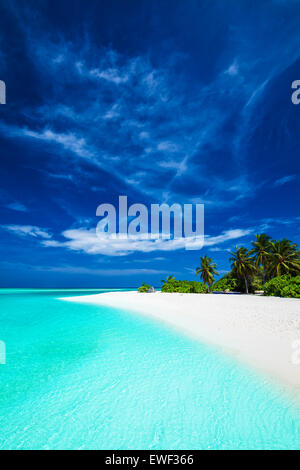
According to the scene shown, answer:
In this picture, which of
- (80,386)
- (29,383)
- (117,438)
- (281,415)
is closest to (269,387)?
(281,415)

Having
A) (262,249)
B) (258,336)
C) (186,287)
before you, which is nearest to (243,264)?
(262,249)

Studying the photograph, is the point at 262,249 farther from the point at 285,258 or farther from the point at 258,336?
the point at 258,336

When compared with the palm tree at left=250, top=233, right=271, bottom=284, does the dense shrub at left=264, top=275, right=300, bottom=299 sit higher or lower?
lower

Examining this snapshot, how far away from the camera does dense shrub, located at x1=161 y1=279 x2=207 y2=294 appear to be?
152 feet

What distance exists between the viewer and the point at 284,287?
2627cm

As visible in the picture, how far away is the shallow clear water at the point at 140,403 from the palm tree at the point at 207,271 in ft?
145

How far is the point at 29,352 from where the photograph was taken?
9.66 m

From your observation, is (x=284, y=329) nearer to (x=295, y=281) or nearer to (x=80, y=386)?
(x=80, y=386)

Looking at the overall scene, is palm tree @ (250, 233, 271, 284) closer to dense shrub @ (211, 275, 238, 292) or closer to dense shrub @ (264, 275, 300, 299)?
dense shrub @ (211, 275, 238, 292)

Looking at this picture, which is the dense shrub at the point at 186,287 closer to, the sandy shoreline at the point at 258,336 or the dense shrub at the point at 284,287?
the dense shrub at the point at 284,287

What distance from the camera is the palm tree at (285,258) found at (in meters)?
34.4

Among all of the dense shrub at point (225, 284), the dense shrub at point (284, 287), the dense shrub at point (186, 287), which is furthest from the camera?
the dense shrub at point (186, 287)

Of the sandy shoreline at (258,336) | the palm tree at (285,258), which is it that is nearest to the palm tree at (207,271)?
the palm tree at (285,258)

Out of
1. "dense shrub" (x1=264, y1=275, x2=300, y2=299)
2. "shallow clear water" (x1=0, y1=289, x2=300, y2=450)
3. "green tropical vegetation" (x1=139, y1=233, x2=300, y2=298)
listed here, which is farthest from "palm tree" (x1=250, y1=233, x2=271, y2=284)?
"shallow clear water" (x1=0, y1=289, x2=300, y2=450)
